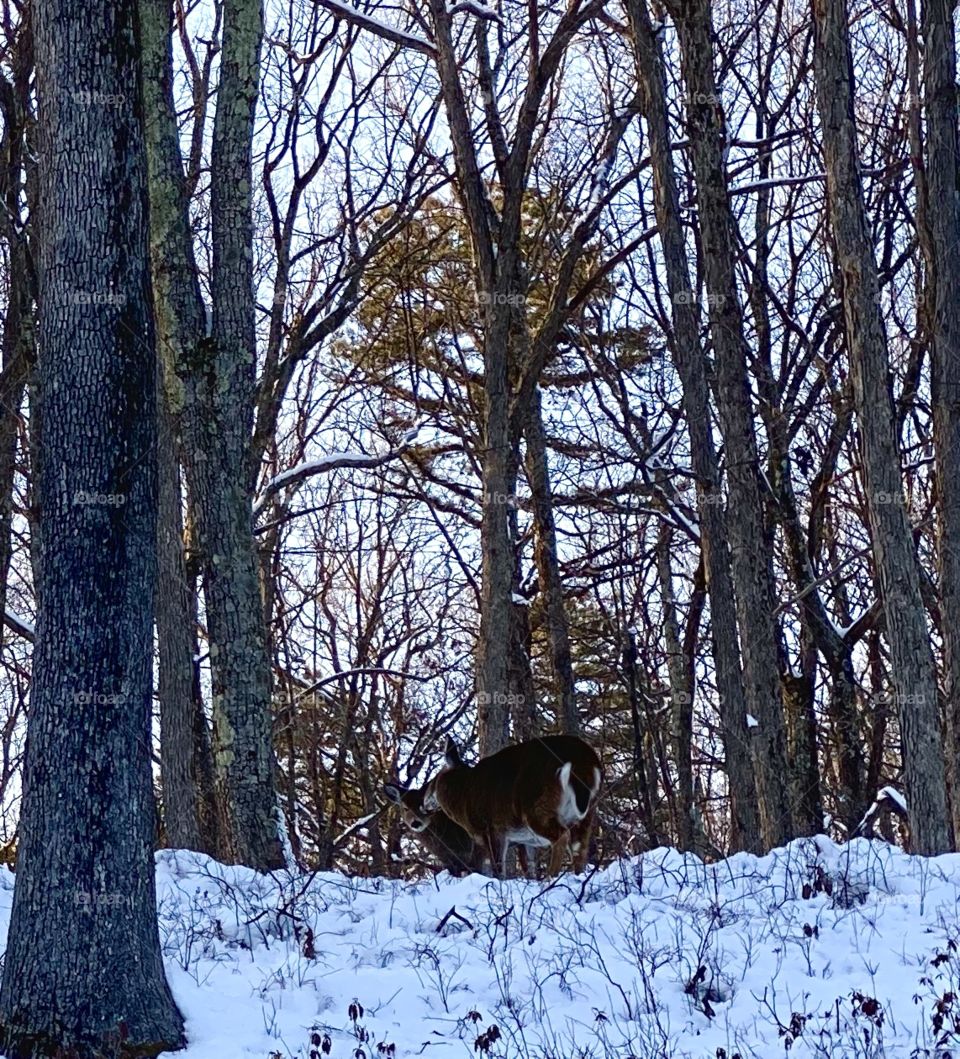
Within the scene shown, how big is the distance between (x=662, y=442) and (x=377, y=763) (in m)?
9.19

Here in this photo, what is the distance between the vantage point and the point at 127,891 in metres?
5.80

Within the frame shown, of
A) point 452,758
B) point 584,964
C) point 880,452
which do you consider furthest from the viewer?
point 452,758

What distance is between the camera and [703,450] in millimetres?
15773

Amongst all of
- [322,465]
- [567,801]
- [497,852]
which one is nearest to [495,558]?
[322,465]

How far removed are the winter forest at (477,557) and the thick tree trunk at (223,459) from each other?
0.10 ft

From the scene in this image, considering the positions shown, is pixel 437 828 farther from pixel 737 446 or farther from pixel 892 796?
pixel 737 446

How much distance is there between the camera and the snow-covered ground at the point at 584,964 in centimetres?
572

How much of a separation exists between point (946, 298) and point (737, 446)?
2.55 m

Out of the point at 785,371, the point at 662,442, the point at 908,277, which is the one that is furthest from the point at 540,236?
the point at 908,277

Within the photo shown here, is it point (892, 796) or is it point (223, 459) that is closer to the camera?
point (223, 459)

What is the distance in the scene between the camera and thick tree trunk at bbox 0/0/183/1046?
18.5 feet

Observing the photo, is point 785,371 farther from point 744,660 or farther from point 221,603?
point 221,603

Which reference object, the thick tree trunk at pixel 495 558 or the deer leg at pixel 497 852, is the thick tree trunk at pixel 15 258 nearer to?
the thick tree trunk at pixel 495 558

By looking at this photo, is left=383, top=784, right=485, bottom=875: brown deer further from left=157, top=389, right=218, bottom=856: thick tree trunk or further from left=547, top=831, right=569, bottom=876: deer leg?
left=547, top=831, right=569, bottom=876: deer leg
